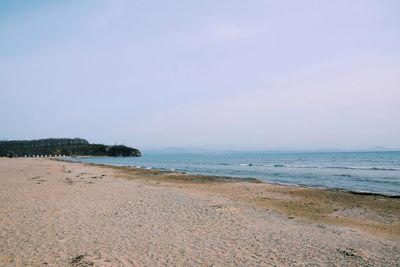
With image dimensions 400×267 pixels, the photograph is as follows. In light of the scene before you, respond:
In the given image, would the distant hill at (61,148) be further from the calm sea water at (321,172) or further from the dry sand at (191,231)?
the dry sand at (191,231)

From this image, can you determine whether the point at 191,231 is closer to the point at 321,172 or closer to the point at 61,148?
the point at 321,172

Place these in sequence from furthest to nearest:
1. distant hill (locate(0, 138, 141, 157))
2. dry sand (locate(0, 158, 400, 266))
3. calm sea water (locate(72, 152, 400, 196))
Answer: distant hill (locate(0, 138, 141, 157)), calm sea water (locate(72, 152, 400, 196)), dry sand (locate(0, 158, 400, 266))

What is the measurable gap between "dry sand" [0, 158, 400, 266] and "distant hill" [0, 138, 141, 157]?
13899 cm

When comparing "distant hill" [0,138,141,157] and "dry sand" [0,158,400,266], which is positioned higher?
"distant hill" [0,138,141,157]

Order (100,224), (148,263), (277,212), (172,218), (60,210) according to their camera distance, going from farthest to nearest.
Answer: (277,212)
(60,210)
(172,218)
(100,224)
(148,263)

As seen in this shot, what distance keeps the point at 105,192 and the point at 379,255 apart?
556 inches

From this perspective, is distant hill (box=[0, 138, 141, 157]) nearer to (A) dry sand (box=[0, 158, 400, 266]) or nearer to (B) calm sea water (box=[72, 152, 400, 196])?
(B) calm sea water (box=[72, 152, 400, 196])

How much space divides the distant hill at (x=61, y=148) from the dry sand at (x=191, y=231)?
13899 cm

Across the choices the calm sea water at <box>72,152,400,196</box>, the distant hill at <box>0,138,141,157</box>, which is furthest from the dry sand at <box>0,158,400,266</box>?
the distant hill at <box>0,138,141,157</box>

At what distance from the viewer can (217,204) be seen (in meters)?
15.6

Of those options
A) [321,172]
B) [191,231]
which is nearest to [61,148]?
[321,172]

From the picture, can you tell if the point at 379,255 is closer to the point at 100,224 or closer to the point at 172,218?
the point at 172,218

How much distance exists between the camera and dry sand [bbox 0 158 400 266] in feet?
26.4

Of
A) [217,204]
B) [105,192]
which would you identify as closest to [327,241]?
[217,204]
